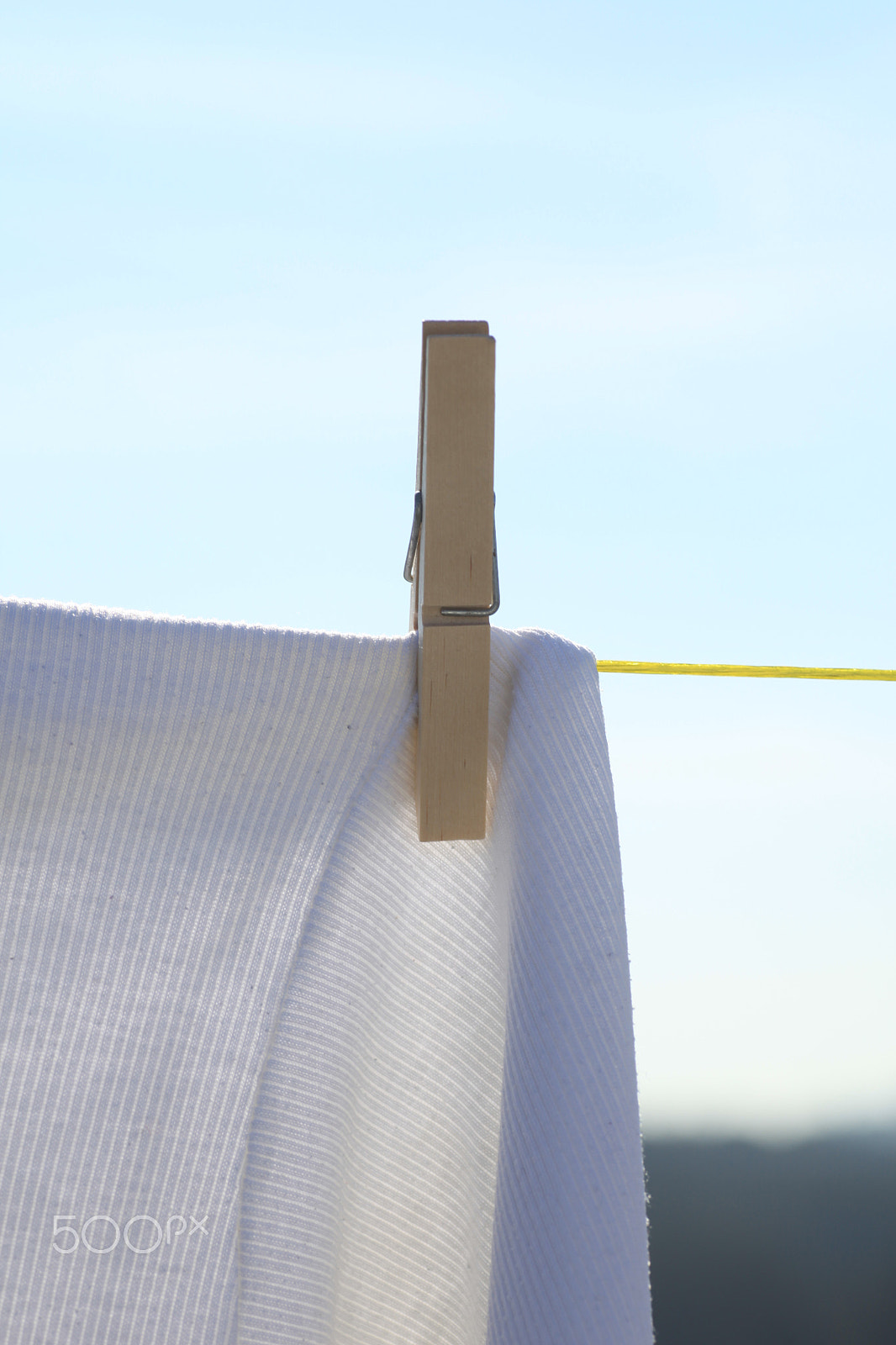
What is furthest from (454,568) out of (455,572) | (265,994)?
(265,994)

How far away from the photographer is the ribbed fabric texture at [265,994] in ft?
1.16

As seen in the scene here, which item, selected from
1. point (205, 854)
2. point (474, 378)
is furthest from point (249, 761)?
point (474, 378)

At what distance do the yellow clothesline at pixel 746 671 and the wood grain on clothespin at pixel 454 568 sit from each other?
0.11 meters

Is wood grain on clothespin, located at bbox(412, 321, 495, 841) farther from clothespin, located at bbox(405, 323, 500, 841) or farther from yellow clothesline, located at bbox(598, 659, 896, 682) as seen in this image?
yellow clothesline, located at bbox(598, 659, 896, 682)

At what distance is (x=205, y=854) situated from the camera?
0.38m

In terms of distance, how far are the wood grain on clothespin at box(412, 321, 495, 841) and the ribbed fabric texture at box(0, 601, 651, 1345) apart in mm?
20

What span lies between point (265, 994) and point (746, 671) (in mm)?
300

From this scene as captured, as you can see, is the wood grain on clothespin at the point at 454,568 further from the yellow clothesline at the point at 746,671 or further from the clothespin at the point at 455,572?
the yellow clothesline at the point at 746,671

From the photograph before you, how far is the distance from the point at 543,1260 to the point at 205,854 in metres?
0.19

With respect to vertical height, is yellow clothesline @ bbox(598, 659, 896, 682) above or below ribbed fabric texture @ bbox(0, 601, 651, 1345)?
above

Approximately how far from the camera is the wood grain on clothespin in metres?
0.34

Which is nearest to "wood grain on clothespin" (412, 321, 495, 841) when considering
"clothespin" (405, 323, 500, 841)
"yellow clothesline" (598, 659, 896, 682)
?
"clothespin" (405, 323, 500, 841)

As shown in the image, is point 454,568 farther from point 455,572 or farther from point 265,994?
point 265,994

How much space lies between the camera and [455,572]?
0.35 m
